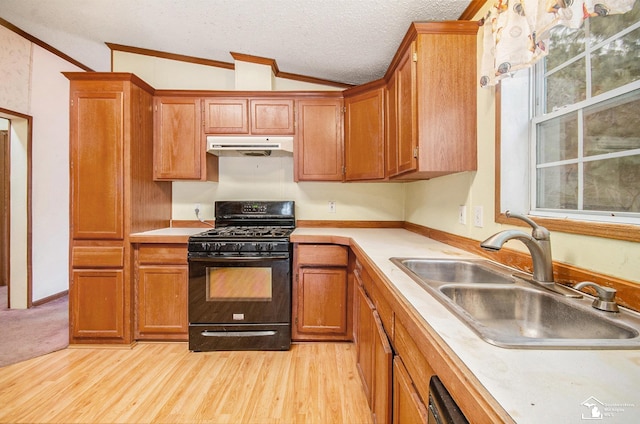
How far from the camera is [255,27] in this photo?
2.26 m

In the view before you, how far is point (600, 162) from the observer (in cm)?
109

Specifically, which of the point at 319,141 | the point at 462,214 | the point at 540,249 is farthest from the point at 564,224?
the point at 319,141

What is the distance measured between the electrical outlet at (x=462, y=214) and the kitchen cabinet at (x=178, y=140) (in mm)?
2095

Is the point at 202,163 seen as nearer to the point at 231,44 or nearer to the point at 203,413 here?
the point at 231,44

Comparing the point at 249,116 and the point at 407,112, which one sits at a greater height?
the point at 249,116

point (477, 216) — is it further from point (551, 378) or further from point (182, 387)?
point (182, 387)

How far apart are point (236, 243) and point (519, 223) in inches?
73.1

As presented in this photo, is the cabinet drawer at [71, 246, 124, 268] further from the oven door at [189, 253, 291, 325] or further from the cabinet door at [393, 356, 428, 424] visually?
the cabinet door at [393, 356, 428, 424]

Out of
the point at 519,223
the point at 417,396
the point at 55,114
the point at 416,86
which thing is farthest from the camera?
the point at 55,114

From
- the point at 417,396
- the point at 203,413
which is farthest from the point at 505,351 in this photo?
the point at 203,413

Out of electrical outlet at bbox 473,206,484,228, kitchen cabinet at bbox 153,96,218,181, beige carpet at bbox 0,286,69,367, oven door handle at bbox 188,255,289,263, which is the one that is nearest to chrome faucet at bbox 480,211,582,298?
electrical outlet at bbox 473,206,484,228

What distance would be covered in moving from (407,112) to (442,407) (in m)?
1.62

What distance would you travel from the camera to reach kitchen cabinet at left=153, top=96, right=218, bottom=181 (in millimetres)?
2646

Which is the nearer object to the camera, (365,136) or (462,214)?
(462,214)
